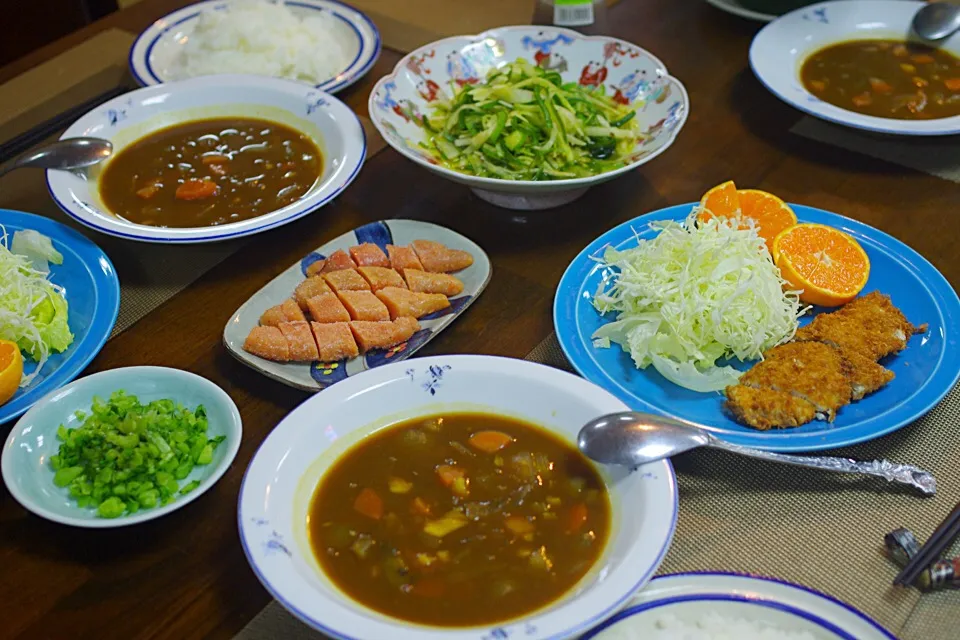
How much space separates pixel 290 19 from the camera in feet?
11.9

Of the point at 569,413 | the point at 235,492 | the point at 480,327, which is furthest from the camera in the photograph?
the point at 480,327

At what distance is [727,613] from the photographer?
5.20 feet

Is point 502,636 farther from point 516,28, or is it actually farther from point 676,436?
point 516,28

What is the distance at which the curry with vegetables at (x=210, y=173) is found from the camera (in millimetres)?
2744

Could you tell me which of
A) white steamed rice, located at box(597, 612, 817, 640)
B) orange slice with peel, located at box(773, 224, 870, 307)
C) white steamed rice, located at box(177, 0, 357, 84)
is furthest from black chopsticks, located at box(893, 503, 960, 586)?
white steamed rice, located at box(177, 0, 357, 84)

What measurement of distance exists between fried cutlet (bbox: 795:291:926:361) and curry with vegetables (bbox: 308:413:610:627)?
83cm

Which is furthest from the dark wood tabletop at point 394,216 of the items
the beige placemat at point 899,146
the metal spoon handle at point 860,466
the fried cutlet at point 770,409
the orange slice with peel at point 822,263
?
the metal spoon handle at point 860,466

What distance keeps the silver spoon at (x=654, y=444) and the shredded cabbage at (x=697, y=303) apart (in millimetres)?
273

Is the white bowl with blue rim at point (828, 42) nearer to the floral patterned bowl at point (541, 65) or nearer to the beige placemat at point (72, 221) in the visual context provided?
the floral patterned bowl at point (541, 65)

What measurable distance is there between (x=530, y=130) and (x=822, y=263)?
1029 mm

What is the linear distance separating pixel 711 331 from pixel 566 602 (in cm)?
98

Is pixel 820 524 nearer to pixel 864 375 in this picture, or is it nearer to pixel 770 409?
pixel 770 409

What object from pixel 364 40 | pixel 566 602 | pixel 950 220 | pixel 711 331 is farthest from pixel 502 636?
pixel 364 40

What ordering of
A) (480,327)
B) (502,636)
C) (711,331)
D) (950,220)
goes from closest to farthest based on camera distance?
(502,636)
(711,331)
(480,327)
(950,220)
